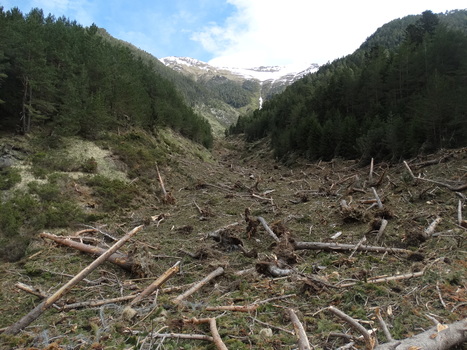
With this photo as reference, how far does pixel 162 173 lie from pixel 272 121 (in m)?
56.4

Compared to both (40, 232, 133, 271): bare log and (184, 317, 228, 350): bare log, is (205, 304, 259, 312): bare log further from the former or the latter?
(40, 232, 133, 271): bare log

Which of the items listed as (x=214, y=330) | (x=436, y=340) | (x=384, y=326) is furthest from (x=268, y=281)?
(x=436, y=340)

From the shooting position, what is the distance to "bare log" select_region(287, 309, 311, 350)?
3.24 meters

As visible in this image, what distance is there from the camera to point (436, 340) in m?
3.11

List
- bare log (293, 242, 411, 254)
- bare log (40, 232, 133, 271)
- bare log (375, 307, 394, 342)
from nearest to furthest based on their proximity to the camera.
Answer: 1. bare log (375, 307, 394, 342)
2. bare log (293, 242, 411, 254)
3. bare log (40, 232, 133, 271)

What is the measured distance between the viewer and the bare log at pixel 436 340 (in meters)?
3.04

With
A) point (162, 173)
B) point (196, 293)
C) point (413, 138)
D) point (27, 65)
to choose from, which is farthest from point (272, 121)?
point (196, 293)

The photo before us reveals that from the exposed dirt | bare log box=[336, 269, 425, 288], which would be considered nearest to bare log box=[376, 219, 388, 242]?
the exposed dirt

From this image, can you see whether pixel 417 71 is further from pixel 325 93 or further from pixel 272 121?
pixel 272 121

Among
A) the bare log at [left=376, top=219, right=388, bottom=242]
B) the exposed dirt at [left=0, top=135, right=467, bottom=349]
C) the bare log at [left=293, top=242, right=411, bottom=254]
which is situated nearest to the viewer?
the exposed dirt at [left=0, top=135, right=467, bottom=349]

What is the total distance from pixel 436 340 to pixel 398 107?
130ft

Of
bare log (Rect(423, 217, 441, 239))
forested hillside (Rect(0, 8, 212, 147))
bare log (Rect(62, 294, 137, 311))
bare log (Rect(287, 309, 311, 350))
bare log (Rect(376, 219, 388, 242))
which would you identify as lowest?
bare log (Rect(423, 217, 441, 239))

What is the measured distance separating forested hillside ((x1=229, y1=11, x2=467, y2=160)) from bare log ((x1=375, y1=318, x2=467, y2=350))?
24846 millimetres

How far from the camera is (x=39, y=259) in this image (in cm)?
845
